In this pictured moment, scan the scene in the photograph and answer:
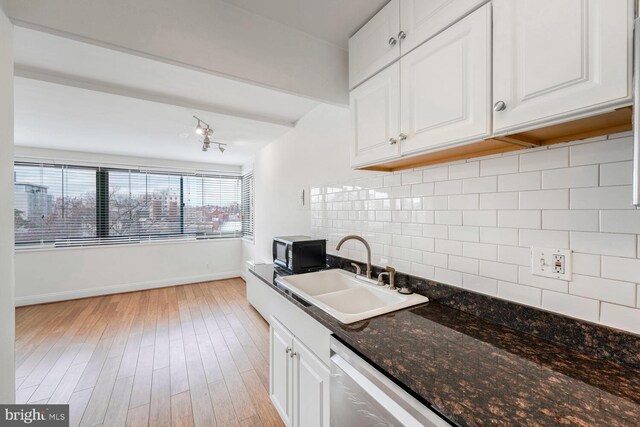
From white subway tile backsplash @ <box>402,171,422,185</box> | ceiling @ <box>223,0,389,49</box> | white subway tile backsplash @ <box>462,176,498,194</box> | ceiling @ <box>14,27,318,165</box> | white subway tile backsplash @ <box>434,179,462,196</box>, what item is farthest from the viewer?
ceiling @ <box>14,27,318,165</box>

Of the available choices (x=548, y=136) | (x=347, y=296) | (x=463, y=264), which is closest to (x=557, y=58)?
(x=548, y=136)

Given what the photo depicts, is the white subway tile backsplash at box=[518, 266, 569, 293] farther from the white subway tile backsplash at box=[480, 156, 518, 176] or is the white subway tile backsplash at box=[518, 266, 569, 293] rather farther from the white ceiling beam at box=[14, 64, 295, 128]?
the white ceiling beam at box=[14, 64, 295, 128]

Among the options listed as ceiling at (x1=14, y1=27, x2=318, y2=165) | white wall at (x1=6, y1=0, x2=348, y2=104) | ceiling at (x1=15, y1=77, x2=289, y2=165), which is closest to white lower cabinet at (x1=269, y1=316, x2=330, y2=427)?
white wall at (x1=6, y1=0, x2=348, y2=104)

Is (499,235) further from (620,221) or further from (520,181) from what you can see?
(620,221)

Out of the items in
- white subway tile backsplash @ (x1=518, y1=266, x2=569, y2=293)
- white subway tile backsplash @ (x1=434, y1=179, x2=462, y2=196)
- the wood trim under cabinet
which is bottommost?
white subway tile backsplash @ (x1=518, y1=266, x2=569, y2=293)

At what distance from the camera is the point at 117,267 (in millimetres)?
4383

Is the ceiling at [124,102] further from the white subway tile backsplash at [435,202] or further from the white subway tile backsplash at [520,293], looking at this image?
the white subway tile backsplash at [520,293]

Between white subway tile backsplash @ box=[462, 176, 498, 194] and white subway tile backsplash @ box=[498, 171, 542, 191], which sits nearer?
white subway tile backsplash @ box=[498, 171, 542, 191]

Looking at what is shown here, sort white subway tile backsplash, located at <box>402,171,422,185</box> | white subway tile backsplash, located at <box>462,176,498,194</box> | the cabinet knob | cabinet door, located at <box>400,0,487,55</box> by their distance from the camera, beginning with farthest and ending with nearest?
white subway tile backsplash, located at <box>402,171,422,185</box> < white subway tile backsplash, located at <box>462,176,498,194</box> < cabinet door, located at <box>400,0,487,55</box> < the cabinet knob

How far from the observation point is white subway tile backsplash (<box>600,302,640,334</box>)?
79cm

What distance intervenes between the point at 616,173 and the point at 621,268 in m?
0.30

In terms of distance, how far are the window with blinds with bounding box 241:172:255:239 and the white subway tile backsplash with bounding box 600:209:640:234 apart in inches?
183

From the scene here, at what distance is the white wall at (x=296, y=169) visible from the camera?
224 cm

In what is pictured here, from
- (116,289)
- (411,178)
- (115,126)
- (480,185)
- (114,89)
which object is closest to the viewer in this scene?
(480,185)
